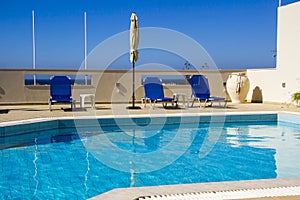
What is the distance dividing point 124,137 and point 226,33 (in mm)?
14078

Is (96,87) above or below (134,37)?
below

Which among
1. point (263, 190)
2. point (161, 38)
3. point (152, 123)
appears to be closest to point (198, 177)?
point (263, 190)

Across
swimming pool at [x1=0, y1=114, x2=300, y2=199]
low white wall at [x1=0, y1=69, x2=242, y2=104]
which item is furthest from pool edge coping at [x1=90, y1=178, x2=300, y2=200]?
low white wall at [x1=0, y1=69, x2=242, y2=104]

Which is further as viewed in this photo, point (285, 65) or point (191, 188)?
point (285, 65)

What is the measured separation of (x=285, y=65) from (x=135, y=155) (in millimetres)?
7166

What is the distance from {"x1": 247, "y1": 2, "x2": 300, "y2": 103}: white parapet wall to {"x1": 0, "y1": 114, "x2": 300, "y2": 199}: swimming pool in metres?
2.73

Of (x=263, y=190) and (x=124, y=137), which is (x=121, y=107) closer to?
(x=124, y=137)

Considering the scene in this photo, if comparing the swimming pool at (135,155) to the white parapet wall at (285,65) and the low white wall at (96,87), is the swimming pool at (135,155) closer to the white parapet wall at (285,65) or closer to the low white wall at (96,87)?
the white parapet wall at (285,65)

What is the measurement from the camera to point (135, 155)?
5.04m

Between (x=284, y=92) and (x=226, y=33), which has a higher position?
(x=226, y=33)

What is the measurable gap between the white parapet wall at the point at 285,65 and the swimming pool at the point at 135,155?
2.73m

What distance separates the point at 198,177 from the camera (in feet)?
12.9

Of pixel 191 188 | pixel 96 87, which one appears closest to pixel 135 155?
pixel 191 188

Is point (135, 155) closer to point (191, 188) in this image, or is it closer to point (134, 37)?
point (191, 188)
